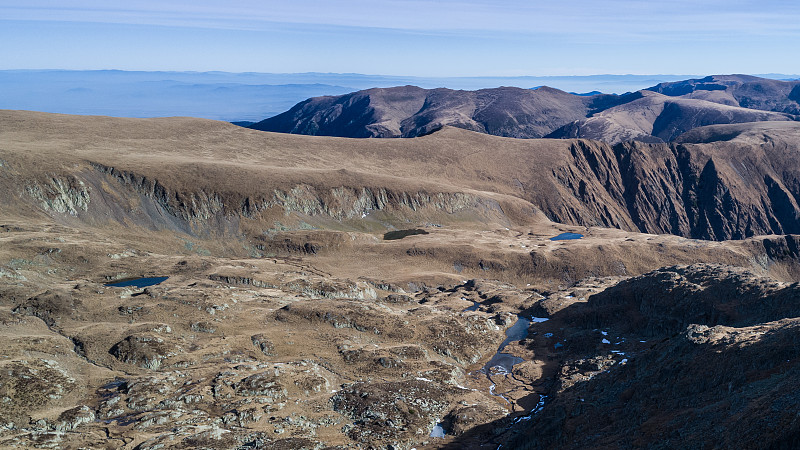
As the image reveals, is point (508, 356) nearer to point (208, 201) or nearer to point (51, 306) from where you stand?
point (51, 306)

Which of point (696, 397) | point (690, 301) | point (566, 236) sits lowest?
point (566, 236)

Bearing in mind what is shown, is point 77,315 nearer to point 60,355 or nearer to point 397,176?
point 60,355

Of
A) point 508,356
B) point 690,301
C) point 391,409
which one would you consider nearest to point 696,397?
point 391,409

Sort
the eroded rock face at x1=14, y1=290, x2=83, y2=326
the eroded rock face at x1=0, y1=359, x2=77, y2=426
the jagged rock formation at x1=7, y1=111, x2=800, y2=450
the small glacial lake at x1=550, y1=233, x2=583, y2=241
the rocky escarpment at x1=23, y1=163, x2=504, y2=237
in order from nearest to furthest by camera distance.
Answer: the jagged rock formation at x1=7, y1=111, x2=800, y2=450, the eroded rock face at x1=0, y1=359, x2=77, y2=426, the eroded rock face at x1=14, y1=290, x2=83, y2=326, the rocky escarpment at x1=23, y1=163, x2=504, y2=237, the small glacial lake at x1=550, y1=233, x2=583, y2=241

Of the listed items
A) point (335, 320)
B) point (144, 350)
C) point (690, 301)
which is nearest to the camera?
point (144, 350)

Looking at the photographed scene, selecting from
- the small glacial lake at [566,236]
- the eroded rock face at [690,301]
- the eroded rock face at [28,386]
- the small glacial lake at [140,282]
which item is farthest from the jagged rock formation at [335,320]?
the small glacial lake at [566,236]

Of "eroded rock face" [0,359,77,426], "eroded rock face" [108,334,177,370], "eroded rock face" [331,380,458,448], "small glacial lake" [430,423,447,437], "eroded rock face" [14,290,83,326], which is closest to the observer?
"eroded rock face" [0,359,77,426]

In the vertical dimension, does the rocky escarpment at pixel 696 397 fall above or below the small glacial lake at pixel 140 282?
above

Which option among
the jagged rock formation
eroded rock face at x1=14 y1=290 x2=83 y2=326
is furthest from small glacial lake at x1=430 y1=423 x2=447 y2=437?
eroded rock face at x1=14 y1=290 x2=83 y2=326

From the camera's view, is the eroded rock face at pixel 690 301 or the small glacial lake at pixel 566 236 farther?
the small glacial lake at pixel 566 236

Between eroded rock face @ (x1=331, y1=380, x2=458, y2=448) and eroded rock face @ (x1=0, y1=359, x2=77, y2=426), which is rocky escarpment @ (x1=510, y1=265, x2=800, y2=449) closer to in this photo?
eroded rock face @ (x1=331, y1=380, x2=458, y2=448)

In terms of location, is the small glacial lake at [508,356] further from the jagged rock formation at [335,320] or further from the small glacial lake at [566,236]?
the small glacial lake at [566,236]

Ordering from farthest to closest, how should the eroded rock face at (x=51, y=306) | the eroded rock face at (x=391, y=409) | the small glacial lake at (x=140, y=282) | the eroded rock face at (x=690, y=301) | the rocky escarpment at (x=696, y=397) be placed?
the small glacial lake at (x=140, y=282)
the eroded rock face at (x=690, y=301)
the eroded rock face at (x=51, y=306)
the eroded rock face at (x=391, y=409)
the rocky escarpment at (x=696, y=397)
